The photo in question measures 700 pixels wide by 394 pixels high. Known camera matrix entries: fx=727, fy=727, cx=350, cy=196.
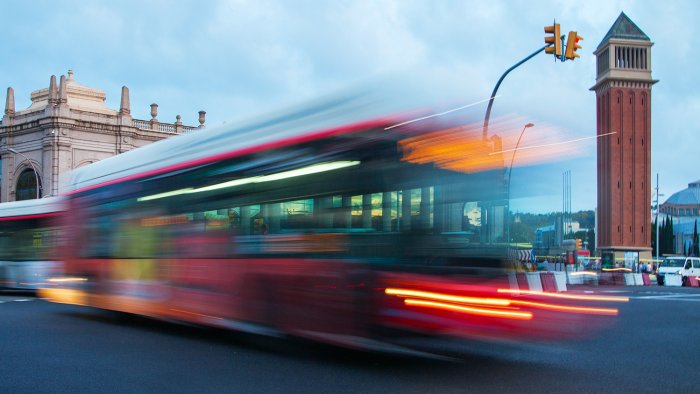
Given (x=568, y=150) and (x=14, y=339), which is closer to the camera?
(x=568, y=150)

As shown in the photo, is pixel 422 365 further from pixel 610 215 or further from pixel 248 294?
pixel 610 215

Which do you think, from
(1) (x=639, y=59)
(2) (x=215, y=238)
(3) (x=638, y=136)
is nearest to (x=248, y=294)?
(2) (x=215, y=238)

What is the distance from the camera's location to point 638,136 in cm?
7831

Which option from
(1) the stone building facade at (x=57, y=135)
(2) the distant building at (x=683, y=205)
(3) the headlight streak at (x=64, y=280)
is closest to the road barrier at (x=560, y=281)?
(3) the headlight streak at (x=64, y=280)

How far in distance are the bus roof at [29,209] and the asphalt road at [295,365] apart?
7701 mm

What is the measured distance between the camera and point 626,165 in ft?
264

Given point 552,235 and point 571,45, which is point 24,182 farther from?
point 552,235

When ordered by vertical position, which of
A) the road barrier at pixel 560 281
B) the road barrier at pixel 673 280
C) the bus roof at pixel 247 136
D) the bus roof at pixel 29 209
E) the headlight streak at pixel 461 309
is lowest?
the road barrier at pixel 673 280

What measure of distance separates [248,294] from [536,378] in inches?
126

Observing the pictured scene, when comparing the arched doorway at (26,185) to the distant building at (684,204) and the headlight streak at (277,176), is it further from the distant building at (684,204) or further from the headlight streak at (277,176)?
the distant building at (684,204)

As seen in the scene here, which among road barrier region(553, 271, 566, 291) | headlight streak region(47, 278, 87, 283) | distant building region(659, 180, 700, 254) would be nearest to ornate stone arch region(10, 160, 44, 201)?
road barrier region(553, 271, 566, 291)

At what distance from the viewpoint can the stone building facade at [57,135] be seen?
5059 centimetres

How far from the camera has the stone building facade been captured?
166 ft

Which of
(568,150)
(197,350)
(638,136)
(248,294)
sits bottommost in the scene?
(197,350)
